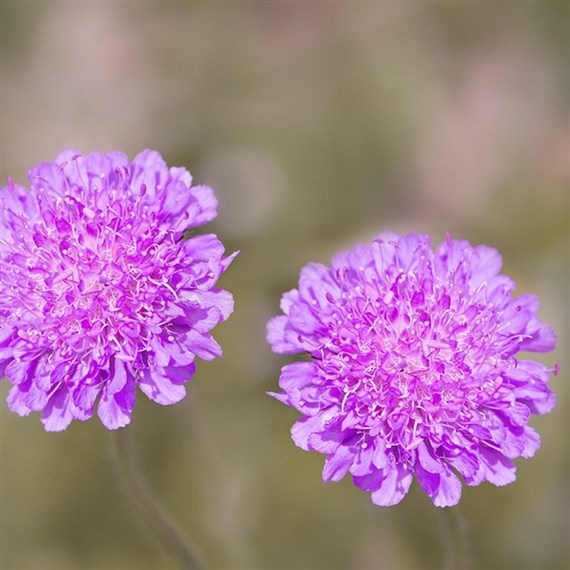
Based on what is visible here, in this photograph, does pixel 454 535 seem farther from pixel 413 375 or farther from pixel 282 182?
pixel 282 182

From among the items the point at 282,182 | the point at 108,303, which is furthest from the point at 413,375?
the point at 282,182

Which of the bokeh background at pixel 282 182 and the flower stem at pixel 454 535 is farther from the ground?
the bokeh background at pixel 282 182

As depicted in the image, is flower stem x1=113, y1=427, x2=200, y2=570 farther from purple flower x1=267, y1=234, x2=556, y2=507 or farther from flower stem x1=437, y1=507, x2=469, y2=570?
flower stem x1=437, y1=507, x2=469, y2=570

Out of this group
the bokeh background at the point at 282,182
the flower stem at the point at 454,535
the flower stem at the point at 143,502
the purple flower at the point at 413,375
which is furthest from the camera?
the bokeh background at the point at 282,182

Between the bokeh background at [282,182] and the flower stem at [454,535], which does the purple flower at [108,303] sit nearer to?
the flower stem at [454,535]

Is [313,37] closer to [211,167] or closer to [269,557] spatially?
[211,167]

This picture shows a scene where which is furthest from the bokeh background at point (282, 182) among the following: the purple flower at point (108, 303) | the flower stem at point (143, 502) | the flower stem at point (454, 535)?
the flower stem at point (454, 535)
